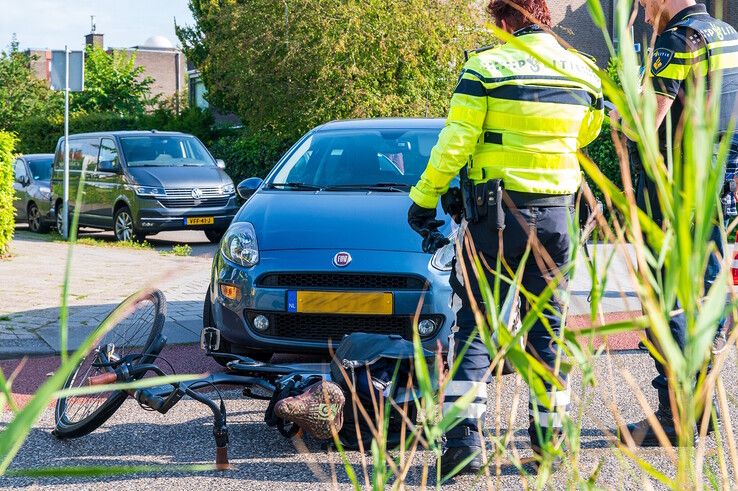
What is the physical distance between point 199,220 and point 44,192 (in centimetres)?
436

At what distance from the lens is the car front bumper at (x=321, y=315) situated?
5.24 metres

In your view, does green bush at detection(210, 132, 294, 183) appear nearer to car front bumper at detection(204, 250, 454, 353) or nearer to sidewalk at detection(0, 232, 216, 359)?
sidewalk at detection(0, 232, 216, 359)

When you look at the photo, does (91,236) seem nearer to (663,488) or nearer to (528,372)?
(663,488)

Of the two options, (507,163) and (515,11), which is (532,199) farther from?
(515,11)

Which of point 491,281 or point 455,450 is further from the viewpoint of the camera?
point 491,281

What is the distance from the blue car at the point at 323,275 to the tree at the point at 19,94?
33.7m

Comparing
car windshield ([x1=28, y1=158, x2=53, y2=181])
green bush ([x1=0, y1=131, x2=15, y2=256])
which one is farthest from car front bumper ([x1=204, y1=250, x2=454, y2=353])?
car windshield ([x1=28, y1=158, x2=53, y2=181])

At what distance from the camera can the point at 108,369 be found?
4.55 meters

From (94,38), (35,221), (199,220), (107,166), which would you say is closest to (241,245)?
(199,220)

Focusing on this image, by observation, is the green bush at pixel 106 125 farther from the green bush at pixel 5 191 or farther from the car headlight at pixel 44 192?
the green bush at pixel 5 191

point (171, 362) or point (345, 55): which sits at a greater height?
point (345, 55)

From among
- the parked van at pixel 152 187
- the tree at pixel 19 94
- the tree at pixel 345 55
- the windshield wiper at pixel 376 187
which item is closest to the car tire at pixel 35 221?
the parked van at pixel 152 187

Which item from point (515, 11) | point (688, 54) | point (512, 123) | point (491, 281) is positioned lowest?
point (491, 281)

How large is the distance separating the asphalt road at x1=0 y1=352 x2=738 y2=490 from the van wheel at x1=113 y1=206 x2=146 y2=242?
10.6 meters
